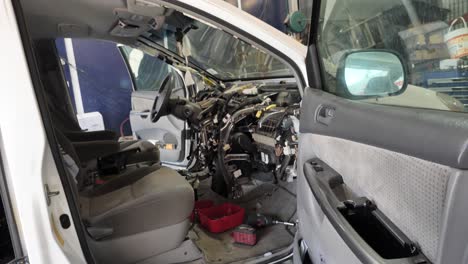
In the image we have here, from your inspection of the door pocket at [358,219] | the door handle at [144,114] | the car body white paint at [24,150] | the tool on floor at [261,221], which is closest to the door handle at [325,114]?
the door pocket at [358,219]

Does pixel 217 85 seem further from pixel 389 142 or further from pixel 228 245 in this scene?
pixel 389 142

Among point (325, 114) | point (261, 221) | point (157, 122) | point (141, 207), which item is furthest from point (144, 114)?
point (325, 114)

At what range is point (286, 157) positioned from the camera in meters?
2.20

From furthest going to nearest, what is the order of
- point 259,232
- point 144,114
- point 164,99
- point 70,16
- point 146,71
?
point 146,71, point 144,114, point 164,99, point 259,232, point 70,16

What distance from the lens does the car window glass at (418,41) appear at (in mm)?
647

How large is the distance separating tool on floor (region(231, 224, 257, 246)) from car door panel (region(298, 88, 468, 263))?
955 mm

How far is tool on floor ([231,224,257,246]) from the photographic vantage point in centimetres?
206

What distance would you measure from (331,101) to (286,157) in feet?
3.99

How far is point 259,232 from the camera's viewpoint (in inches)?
87.9

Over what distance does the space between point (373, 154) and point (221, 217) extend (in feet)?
5.66

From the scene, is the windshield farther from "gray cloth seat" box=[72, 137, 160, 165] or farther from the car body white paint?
the car body white paint

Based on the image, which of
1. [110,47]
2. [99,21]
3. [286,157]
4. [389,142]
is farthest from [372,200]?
[110,47]

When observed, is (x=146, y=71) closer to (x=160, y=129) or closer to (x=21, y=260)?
(x=160, y=129)

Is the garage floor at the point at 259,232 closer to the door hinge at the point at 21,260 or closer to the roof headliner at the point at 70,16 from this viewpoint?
the door hinge at the point at 21,260
